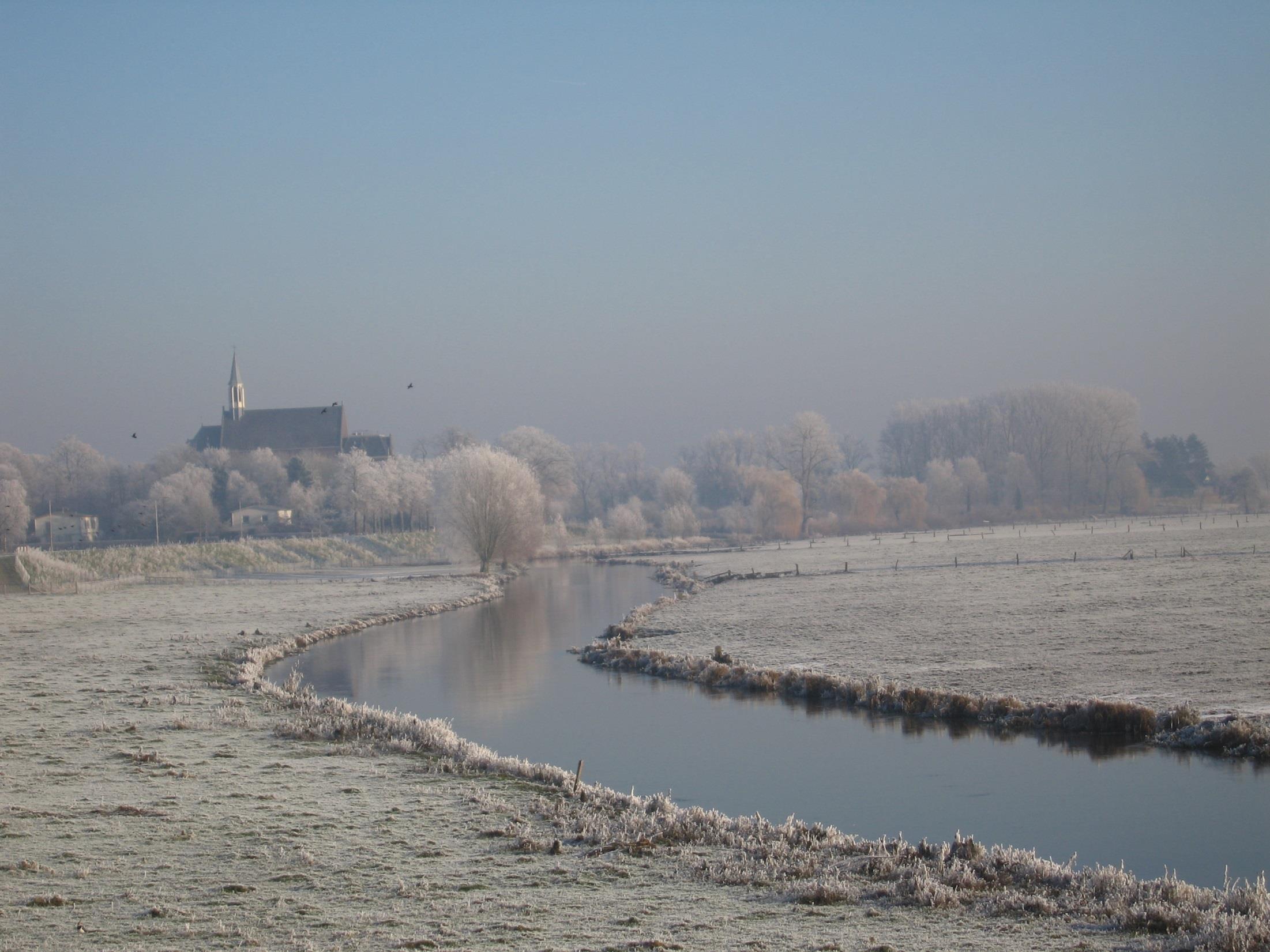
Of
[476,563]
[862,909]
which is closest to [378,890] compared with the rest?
[862,909]

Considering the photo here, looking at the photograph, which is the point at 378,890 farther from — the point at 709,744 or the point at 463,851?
the point at 709,744

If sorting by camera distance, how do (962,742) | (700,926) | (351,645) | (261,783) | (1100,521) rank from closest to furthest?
(700,926)
(261,783)
(962,742)
(351,645)
(1100,521)

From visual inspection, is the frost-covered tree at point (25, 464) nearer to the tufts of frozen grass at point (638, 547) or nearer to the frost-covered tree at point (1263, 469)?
the tufts of frozen grass at point (638, 547)

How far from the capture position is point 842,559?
7206 cm

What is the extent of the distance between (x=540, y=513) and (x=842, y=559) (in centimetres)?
2299

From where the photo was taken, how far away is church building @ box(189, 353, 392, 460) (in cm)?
14250

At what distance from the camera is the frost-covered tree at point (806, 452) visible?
122688mm

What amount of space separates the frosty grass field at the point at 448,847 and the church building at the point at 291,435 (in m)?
116

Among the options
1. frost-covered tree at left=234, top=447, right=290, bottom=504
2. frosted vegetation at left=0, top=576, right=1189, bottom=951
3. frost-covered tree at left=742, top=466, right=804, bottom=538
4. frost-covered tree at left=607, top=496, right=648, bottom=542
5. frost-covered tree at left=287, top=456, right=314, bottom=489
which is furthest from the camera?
frost-covered tree at left=287, top=456, right=314, bottom=489

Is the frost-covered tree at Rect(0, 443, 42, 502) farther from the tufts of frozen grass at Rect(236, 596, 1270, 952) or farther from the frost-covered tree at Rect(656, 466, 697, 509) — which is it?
the tufts of frozen grass at Rect(236, 596, 1270, 952)

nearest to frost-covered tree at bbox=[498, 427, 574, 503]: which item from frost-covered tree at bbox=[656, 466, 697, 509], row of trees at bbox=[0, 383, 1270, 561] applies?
row of trees at bbox=[0, 383, 1270, 561]

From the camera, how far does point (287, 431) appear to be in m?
144

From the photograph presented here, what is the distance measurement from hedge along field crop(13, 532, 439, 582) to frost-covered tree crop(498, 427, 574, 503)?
20.6m

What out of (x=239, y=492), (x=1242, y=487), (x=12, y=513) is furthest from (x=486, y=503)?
(x=1242, y=487)
